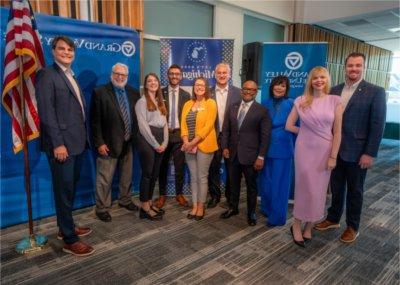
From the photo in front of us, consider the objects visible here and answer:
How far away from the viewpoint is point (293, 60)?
3717mm

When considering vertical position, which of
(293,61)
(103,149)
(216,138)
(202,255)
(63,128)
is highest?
(293,61)

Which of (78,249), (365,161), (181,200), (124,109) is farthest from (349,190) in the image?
(78,249)

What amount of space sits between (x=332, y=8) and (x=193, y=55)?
4.54m

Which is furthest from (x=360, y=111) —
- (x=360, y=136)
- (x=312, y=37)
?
(x=312, y=37)

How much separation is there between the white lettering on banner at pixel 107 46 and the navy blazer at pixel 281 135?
1907mm

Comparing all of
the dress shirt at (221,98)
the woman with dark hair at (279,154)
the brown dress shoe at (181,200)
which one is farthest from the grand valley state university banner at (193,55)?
the woman with dark hair at (279,154)

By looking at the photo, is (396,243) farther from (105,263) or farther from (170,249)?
(105,263)

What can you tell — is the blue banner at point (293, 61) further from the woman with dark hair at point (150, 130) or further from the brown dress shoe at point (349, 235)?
the brown dress shoe at point (349, 235)

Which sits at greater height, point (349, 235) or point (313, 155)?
point (313, 155)

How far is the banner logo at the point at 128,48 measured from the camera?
3.56m

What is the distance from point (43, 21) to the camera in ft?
9.55

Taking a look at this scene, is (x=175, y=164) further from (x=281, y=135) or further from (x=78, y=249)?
(x=78, y=249)

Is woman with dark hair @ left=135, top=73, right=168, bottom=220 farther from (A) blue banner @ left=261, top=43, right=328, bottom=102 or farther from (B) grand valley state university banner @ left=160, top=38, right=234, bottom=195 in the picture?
(A) blue banner @ left=261, top=43, right=328, bottom=102

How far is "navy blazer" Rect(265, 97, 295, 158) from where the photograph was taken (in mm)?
2895
